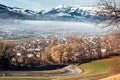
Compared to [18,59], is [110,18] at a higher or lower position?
higher

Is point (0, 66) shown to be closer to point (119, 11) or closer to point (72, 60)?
point (72, 60)

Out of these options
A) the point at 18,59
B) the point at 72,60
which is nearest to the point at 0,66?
the point at 18,59

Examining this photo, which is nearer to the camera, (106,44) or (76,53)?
(76,53)

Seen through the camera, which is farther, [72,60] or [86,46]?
[86,46]

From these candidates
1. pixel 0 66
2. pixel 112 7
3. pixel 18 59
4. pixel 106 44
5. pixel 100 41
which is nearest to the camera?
pixel 112 7

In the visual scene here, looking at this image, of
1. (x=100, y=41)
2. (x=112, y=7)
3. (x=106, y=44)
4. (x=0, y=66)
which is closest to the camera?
(x=112, y=7)

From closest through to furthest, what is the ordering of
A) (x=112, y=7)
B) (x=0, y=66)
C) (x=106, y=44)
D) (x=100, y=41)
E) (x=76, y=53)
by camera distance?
1. (x=112, y=7)
2. (x=0, y=66)
3. (x=76, y=53)
4. (x=106, y=44)
5. (x=100, y=41)

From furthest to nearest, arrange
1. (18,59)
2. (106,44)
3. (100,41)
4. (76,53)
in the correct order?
(100,41) < (106,44) < (76,53) < (18,59)

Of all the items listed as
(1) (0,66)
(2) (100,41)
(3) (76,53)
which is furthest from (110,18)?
(2) (100,41)

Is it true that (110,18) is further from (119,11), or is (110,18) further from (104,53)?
(104,53)

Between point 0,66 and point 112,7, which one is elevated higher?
point 112,7
